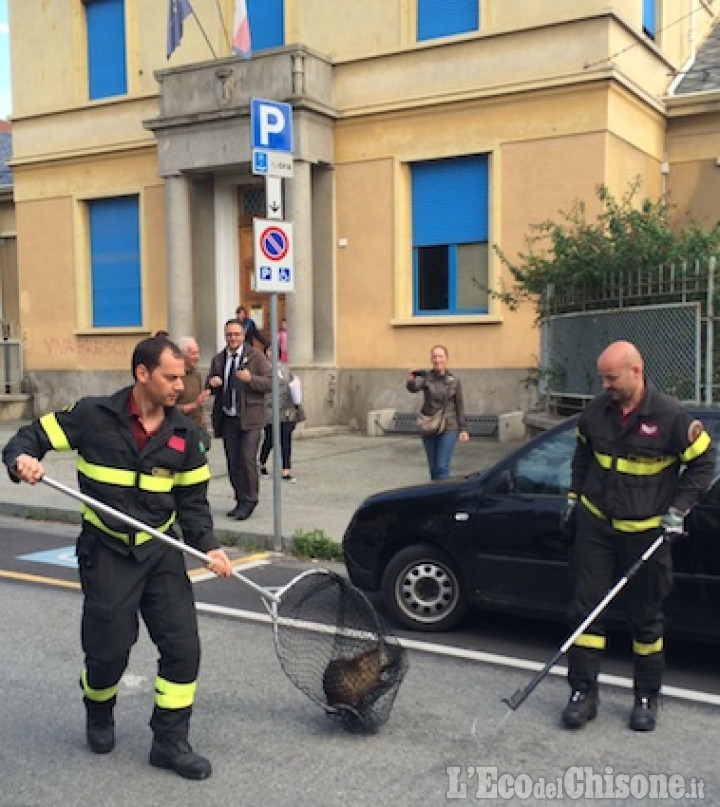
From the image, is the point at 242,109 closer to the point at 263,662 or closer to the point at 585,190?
the point at 585,190

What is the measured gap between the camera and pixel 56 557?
795 centimetres

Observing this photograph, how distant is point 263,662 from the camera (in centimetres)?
521

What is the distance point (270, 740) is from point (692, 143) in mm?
15045

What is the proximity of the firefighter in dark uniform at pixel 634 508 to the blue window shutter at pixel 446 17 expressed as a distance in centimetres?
1236

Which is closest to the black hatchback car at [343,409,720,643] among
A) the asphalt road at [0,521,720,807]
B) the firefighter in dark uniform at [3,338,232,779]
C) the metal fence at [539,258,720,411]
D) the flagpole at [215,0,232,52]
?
the asphalt road at [0,521,720,807]

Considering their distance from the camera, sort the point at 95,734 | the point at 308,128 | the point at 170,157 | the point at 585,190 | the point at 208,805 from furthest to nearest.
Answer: the point at 170,157 < the point at 308,128 < the point at 585,190 < the point at 95,734 < the point at 208,805

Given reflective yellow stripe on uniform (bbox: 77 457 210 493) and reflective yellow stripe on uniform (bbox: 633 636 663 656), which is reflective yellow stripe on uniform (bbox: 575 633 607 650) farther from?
reflective yellow stripe on uniform (bbox: 77 457 210 493)

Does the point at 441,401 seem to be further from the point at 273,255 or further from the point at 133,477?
the point at 133,477

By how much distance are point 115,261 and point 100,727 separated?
52.4 feet

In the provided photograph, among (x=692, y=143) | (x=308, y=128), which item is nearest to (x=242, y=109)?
(x=308, y=128)

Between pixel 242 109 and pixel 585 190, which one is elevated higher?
pixel 242 109

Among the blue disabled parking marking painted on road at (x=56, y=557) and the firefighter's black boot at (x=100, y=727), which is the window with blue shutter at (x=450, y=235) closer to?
the blue disabled parking marking painted on road at (x=56, y=557)

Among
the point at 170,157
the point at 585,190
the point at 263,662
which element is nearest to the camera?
the point at 263,662

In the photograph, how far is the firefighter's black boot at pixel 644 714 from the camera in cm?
423
